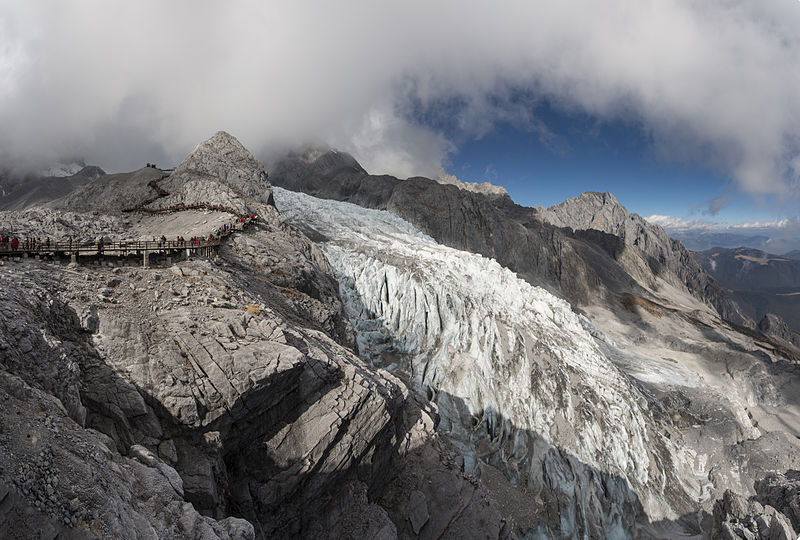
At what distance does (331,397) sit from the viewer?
17.1m

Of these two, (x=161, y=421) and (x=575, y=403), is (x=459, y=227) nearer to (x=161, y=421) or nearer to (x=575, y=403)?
(x=575, y=403)

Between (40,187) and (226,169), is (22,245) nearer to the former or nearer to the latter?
(226,169)

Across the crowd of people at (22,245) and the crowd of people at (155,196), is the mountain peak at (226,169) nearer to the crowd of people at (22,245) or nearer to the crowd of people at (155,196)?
the crowd of people at (155,196)

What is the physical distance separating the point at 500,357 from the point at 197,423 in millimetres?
30120

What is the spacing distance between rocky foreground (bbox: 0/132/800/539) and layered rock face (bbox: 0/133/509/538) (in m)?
0.08

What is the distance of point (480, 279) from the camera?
151 ft

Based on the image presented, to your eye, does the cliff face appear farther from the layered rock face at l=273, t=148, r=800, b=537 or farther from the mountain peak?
the mountain peak

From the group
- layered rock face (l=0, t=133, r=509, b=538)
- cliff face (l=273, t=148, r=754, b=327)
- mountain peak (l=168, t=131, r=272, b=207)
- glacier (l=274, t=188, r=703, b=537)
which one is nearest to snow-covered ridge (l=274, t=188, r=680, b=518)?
glacier (l=274, t=188, r=703, b=537)

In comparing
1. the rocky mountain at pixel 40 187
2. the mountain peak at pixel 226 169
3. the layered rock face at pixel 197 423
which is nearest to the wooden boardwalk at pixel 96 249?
the layered rock face at pixel 197 423

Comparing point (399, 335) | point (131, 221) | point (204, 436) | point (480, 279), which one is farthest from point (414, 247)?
point (204, 436)

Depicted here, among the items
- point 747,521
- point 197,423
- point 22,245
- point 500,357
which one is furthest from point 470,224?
point 197,423

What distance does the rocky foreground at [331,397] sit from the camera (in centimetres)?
1055

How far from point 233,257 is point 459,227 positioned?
67.5 meters

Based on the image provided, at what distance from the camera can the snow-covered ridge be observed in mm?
32938
